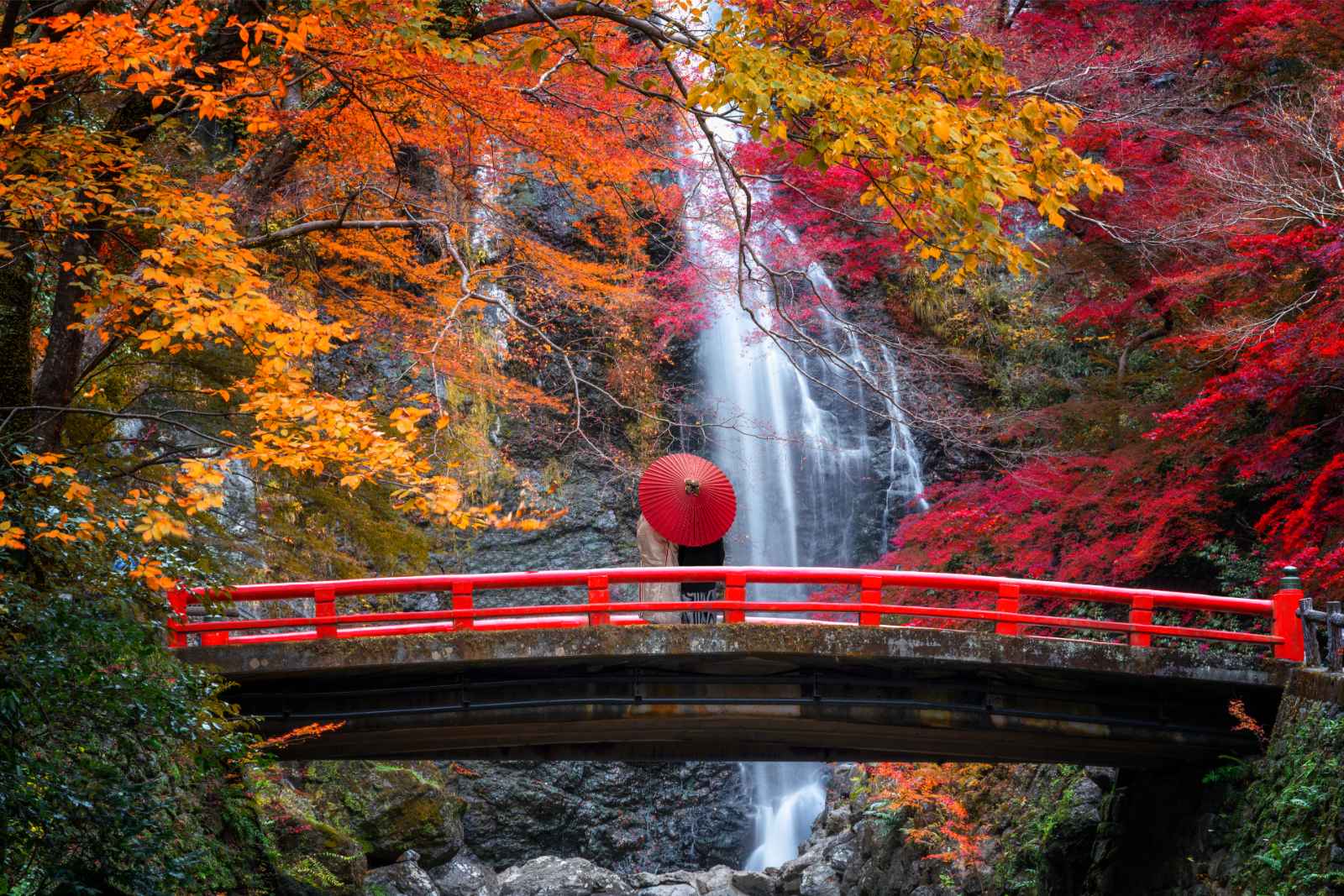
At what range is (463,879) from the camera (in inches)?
652

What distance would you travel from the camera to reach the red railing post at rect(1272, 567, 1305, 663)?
10.8m

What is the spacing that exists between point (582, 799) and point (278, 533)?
777 centimetres

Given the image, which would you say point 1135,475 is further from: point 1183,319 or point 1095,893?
point 1095,893

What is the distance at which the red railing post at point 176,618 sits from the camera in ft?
30.4

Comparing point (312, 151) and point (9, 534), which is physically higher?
point (312, 151)

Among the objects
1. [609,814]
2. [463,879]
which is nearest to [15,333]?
[463,879]

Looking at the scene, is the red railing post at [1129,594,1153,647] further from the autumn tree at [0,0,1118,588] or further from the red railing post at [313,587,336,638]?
the red railing post at [313,587,336,638]

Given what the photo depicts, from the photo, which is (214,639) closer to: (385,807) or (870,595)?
(385,807)

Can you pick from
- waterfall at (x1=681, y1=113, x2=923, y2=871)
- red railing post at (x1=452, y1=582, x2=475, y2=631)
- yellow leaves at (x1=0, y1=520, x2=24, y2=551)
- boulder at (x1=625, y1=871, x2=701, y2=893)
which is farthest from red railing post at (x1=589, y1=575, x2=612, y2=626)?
waterfall at (x1=681, y1=113, x2=923, y2=871)

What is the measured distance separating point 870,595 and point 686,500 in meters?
1.88

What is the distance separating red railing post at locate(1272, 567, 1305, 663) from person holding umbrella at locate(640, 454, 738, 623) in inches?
208

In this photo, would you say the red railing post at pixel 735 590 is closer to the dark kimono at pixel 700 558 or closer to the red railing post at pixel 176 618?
the dark kimono at pixel 700 558

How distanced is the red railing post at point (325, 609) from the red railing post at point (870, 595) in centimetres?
463

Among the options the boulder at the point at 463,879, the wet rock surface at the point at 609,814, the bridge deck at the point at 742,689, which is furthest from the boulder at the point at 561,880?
the bridge deck at the point at 742,689
